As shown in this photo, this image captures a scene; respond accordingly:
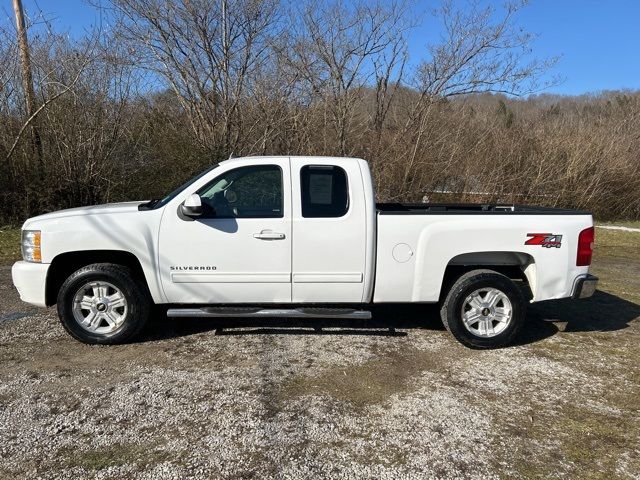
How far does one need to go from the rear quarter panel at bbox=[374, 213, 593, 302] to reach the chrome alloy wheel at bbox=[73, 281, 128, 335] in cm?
254

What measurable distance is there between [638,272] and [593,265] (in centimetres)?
76

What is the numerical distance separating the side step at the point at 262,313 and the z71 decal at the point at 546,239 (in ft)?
5.81

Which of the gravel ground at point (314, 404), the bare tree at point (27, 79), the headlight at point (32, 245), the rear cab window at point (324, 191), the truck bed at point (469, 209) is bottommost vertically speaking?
the gravel ground at point (314, 404)

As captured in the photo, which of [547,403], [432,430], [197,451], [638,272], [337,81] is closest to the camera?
[197,451]

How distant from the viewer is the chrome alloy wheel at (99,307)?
4.45 m

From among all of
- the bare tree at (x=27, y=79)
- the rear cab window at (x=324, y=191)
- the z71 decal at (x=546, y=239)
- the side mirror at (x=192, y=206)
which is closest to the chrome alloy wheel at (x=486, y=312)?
the z71 decal at (x=546, y=239)

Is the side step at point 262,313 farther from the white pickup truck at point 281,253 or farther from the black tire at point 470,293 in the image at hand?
the black tire at point 470,293

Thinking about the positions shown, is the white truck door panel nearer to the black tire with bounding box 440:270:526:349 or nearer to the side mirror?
the side mirror

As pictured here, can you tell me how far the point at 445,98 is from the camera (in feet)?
49.9

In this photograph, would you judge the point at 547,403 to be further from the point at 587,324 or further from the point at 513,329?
the point at 587,324

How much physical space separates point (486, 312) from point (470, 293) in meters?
0.28

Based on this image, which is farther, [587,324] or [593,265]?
[593,265]

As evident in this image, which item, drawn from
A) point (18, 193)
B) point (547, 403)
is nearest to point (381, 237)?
point (547, 403)

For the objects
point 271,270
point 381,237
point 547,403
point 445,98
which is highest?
point 445,98
